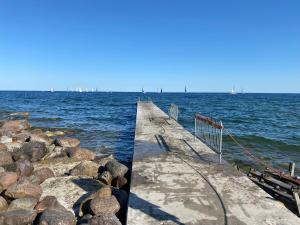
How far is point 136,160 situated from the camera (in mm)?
9281

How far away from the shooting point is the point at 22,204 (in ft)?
21.5

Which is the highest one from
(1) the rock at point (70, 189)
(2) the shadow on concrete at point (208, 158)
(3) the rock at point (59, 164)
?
(2) the shadow on concrete at point (208, 158)

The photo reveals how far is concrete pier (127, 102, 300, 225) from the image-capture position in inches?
206

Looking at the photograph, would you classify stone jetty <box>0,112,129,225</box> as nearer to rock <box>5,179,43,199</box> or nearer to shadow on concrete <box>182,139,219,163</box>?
rock <box>5,179,43,199</box>

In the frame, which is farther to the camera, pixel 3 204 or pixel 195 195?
pixel 3 204

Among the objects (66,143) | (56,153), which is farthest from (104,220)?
(66,143)

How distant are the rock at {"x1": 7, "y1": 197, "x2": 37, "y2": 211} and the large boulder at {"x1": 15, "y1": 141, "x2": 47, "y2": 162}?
15.0 ft

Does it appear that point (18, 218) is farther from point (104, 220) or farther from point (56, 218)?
point (104, 220)

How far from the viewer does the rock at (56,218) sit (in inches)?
214

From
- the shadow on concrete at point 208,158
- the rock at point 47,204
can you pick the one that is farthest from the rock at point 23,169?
the shadow on concrete at point 208,158

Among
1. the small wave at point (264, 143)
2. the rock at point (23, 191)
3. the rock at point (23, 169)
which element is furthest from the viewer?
the small wave at point (264, 143)

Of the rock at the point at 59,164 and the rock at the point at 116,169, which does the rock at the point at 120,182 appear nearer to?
the rock at the point at 116,169

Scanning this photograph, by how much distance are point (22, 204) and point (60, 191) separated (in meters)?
1.18

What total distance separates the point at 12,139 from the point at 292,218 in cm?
1249
